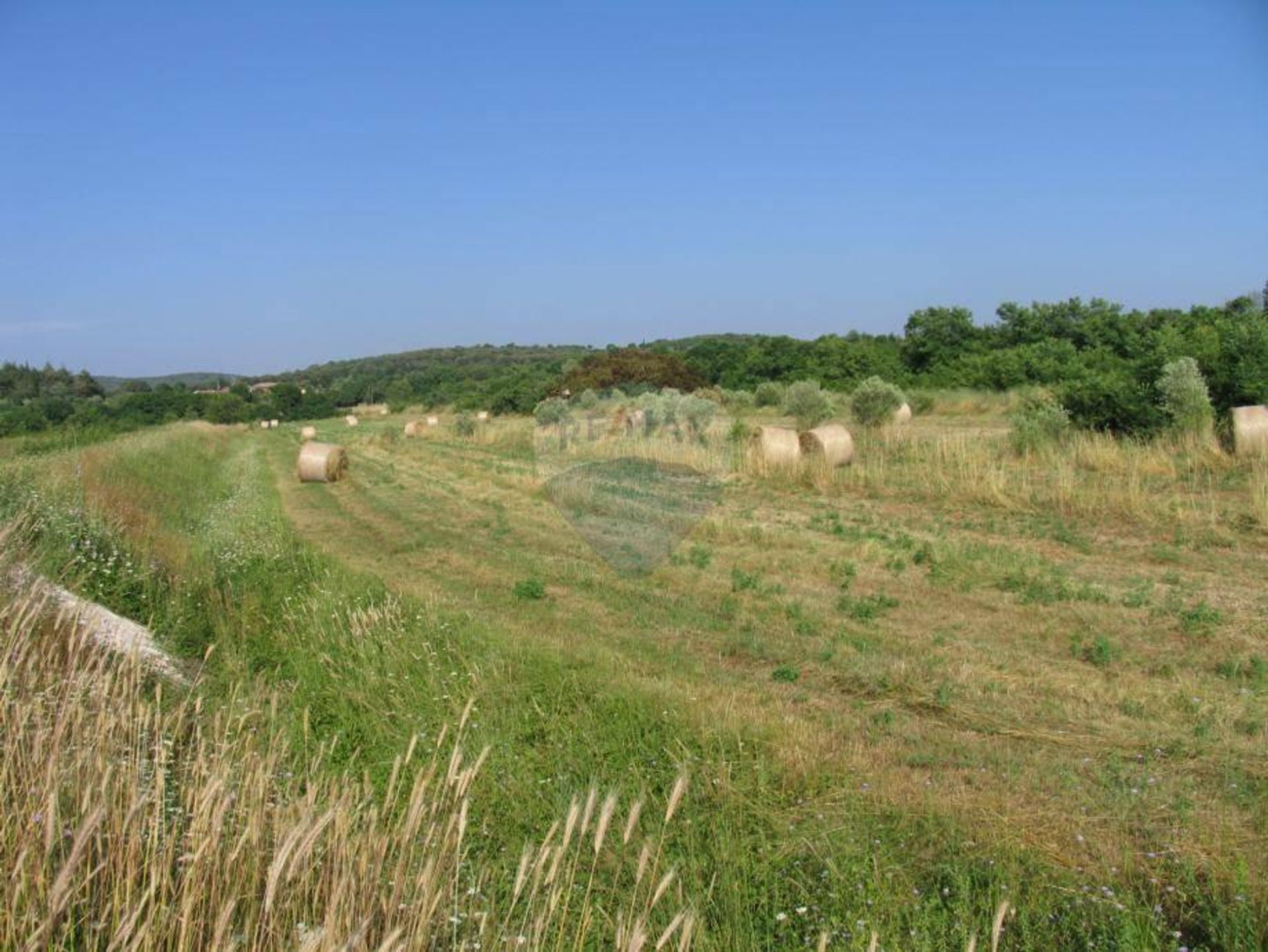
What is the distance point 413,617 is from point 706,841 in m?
3.81

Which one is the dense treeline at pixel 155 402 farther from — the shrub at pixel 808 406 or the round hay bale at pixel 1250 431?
the round hay bale at pixel 1250 431

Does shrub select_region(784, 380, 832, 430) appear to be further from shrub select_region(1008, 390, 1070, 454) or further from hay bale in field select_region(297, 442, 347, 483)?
hay bale in field select_region(297, 442, 347, 483)

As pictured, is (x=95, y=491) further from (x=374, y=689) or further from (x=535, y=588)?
(x=374, y=689)

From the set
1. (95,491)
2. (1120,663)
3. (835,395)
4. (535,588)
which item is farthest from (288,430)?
(1120,663)

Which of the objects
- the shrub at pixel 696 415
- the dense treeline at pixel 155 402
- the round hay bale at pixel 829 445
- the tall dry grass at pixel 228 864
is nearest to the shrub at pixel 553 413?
the shrub at pixel 696 415

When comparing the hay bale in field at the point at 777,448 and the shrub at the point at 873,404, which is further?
the shrub at the point at 873,404

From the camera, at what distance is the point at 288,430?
165 ft

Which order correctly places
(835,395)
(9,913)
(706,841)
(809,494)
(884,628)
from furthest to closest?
(835,395) → (809,494) → (884,628) → (706,841) → (9,913)

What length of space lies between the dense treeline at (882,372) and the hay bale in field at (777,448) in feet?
6.36

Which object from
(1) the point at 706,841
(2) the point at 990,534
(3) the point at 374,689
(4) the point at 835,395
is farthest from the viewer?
(4) the point at 835,395

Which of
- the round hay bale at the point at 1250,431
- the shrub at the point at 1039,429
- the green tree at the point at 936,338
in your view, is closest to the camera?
the round hay bale at the point at 1250,431

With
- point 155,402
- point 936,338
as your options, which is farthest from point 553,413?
point 155,402

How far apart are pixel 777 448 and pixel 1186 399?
6.97 m

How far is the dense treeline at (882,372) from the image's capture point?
52.6 ft
